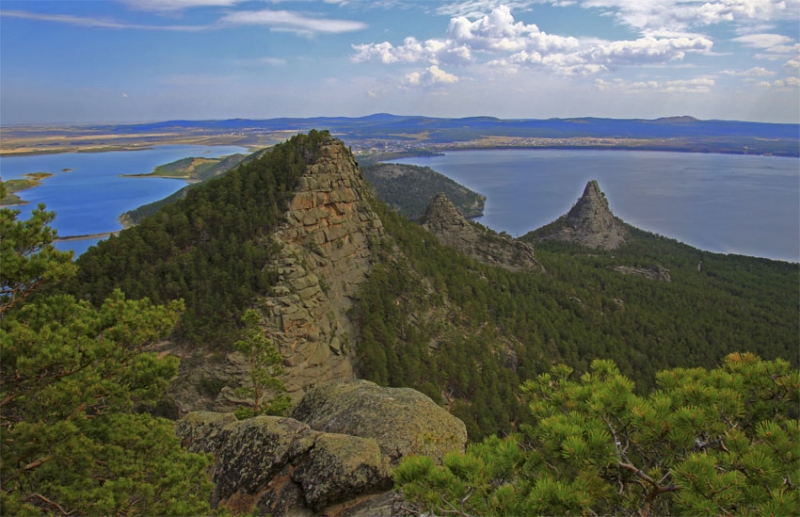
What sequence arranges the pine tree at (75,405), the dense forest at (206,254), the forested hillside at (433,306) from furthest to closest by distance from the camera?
the forested hillside at (433,306)
the dense forest at (206,254)
the pine tree at (75,405)

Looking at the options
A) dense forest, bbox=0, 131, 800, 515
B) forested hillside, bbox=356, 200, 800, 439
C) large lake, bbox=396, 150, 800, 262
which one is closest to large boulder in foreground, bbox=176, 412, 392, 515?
dense forest, bbox=0, 131, 800, 515

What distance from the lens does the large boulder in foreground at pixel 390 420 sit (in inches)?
453

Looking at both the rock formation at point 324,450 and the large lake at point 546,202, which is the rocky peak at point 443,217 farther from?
the rock formation at point 324,450

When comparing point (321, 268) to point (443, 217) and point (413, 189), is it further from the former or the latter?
point (413, 189)

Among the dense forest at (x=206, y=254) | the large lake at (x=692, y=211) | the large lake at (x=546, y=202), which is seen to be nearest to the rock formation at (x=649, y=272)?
the large lake at (x=692, y=211)

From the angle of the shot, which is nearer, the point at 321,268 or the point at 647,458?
the point at 647,458

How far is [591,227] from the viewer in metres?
87.4

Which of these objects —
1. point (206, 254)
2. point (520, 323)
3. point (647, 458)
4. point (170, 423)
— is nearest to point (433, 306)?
point (520, 323)

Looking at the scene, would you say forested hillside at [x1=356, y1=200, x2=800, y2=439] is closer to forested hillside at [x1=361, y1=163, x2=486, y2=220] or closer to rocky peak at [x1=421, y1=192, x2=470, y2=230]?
rocky peak at [x1=421, y1=192, x2=470, y2=230]

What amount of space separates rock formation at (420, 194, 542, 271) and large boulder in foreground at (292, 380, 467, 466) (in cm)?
3960

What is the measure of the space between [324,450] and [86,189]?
4450 inches

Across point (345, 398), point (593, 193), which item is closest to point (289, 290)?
point (345, 398)

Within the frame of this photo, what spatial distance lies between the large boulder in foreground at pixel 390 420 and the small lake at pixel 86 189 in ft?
149

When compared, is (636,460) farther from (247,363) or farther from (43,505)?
(247,363)
